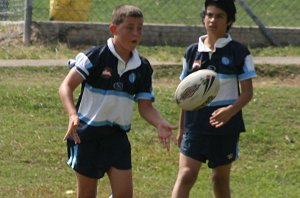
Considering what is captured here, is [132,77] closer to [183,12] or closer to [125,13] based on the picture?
[125,13]

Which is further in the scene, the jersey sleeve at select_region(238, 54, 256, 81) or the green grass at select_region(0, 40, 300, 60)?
the green grass at select_region(0, 40, 300, 60)

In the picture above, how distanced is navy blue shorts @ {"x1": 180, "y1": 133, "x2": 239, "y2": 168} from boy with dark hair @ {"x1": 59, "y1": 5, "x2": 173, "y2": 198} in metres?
0.63

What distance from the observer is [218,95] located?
7047mm

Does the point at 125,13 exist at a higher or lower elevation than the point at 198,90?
higher

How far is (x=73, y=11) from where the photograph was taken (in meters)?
15.1

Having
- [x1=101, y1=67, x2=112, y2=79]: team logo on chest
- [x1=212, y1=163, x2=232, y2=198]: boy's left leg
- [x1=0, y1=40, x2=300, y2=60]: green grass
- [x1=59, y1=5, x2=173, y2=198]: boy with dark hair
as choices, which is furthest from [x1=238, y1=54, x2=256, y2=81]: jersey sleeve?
[x1=0, y1=40, x2=300, y2=60]: green grass

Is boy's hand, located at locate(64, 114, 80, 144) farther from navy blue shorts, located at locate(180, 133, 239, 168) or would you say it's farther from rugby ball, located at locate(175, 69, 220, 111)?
navy blue shorts, located at locate(180, 133, 239, 168)

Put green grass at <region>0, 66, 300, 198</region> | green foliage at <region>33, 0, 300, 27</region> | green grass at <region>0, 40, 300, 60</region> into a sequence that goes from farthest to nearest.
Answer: green foliage at <region>33, 0, 300, 27</region> → green grass at <region>0, 40, 300, 60</region> → green grass at <region>0, 66, 300, 198</region>

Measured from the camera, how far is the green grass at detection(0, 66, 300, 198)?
27.7ft

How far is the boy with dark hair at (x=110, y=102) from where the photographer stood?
6.47 meters

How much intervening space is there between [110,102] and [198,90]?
26.2 inches

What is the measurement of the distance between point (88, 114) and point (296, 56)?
772 centimetres

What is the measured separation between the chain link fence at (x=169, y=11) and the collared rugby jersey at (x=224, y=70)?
7.76 metres

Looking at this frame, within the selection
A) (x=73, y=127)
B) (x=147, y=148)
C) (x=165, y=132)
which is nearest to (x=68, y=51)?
(x=147, y=148)
